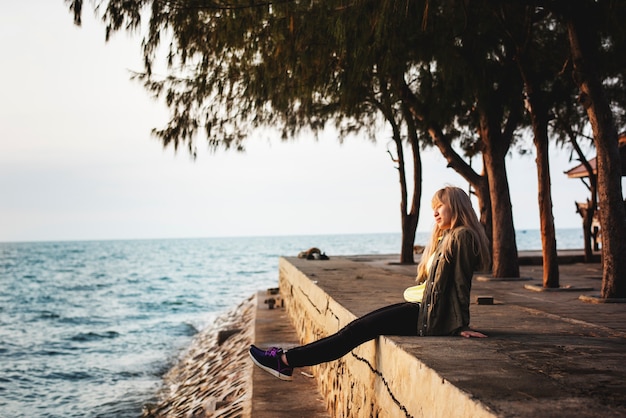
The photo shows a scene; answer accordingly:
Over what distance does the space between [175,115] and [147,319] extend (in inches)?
557

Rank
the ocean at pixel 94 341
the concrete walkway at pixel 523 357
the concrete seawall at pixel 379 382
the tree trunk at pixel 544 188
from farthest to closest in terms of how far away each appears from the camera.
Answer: the ocean at pixel 94 341, the tree trunk at pixel 544 188, the concrete seawall at pixel 379 382, the concrete walkway at pixel 523 357

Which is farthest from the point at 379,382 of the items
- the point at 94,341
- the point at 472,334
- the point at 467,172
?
the point at 94,341

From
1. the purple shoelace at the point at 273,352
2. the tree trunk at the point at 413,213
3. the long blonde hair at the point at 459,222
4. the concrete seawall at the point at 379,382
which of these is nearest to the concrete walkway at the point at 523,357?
the concrete seawall at the point at 379,382

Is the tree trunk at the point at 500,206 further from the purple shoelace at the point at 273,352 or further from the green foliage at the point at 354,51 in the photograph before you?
the purple shoelace at the point at 273,352

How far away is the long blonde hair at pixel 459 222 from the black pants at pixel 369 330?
46 centimetres

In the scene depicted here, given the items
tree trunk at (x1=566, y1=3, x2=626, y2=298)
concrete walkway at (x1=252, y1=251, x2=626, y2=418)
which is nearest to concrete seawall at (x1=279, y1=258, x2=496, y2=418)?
concrete walkway at (x1=252, y1=251, x2=626, y2=418)

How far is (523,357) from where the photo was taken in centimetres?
369

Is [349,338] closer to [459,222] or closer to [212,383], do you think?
[459,222]

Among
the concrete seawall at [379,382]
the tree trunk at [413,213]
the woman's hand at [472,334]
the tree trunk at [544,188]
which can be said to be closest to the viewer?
the concrete seawall at [379,382]

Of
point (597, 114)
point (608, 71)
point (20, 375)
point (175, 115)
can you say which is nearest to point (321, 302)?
point (597, 114)

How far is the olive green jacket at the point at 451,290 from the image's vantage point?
4.45 meters

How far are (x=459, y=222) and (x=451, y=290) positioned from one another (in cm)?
47

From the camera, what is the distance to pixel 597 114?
771 cm

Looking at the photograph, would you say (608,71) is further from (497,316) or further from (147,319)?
(147,319)
